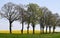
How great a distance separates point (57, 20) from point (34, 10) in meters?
23.8

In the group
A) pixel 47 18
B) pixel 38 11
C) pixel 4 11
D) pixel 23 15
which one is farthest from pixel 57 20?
pixel 4 11

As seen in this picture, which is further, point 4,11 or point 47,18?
point 47,18

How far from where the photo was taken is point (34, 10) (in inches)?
2869

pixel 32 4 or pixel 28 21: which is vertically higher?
pixel 32 4

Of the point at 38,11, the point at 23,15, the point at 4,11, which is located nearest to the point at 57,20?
the point at 38,11

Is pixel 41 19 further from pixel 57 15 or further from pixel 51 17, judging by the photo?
pixel 57 15

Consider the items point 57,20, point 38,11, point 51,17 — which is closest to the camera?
point 38,11

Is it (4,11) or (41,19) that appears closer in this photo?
(4,11)

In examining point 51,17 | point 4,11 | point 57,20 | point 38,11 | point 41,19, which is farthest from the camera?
point 57,20

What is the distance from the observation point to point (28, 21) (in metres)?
71.6

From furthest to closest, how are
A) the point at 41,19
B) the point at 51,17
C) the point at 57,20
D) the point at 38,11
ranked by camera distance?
1. the point at 57,20
2. the point at 51,17
3. the point at 41,19
4. the point at 38,11

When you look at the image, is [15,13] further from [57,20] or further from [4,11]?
[57,20]

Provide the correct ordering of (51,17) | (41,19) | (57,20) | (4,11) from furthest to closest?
(57,20), (51,17), (41,19), (4,11)

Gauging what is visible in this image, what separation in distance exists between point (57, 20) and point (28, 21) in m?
25.9
